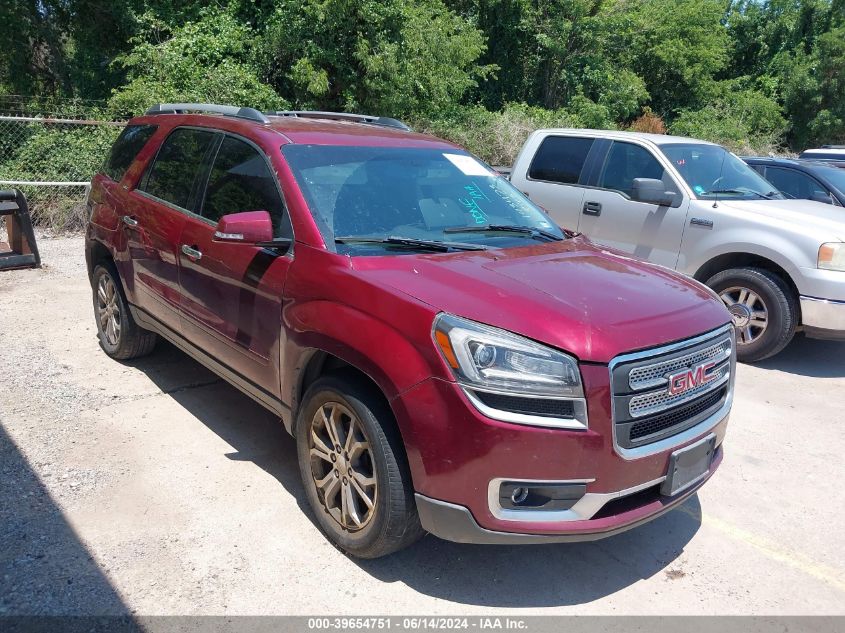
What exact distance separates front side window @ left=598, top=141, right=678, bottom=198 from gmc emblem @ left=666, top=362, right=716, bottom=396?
4192 millimetres

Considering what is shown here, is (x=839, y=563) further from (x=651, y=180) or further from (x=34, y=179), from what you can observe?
(x=34, y=179)

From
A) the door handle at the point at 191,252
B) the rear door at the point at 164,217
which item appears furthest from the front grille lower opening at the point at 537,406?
the rear door at the point at 164,217

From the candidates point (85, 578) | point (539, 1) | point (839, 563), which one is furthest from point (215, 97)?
point (539, 1)

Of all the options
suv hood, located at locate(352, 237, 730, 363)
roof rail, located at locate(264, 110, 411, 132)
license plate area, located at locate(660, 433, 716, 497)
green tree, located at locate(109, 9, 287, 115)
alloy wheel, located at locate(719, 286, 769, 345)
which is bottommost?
alloy wheel, located at locate(719, 286, 769, 345)

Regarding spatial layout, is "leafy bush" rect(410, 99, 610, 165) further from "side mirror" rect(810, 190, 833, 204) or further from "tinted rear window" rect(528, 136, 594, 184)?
"side mirror" rect(810, 190, 833, 204)

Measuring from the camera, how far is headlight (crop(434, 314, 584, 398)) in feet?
8.64

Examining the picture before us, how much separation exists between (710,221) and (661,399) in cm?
415

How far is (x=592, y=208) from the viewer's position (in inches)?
287

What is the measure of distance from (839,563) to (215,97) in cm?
1178

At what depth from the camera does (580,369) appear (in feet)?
8.70

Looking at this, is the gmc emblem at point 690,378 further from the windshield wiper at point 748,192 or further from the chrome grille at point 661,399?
the windshield wiper at point 748,192

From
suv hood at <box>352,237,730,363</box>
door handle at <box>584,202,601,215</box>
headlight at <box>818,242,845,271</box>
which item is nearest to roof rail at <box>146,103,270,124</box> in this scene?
suv hood at <box>352,237,730,363</box>

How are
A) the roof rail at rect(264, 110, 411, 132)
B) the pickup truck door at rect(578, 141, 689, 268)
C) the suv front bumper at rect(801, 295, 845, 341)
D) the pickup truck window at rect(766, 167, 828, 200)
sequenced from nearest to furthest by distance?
the roof rail at rect(264, 110, 411, 132) → the suv front bumper at rect(801, 295, 845, 341) → the pickup truck door at rect(578, 141, 689, 268) → the pickup truck window at rect(766, 167, 828, 200)

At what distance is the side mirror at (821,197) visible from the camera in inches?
328
